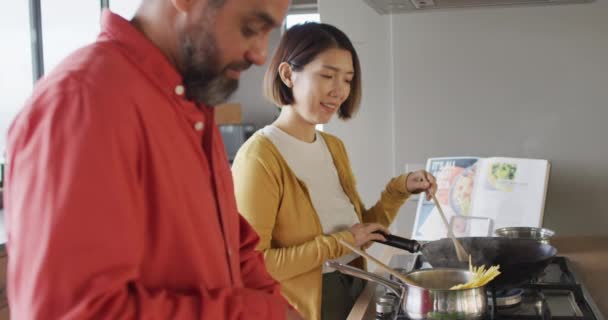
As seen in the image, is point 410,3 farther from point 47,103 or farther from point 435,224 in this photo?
point 47,103

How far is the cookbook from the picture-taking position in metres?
1.78

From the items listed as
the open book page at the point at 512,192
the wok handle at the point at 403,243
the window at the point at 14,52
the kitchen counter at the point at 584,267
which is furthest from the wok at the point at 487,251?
the window at the point at 14,52

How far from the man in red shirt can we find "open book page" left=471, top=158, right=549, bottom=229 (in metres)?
1.19

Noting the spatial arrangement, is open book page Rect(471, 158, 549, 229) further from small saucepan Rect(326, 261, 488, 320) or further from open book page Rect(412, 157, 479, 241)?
small saucepan Rect(326, 261, 488, 320)

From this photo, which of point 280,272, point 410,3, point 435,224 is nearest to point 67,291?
point 280,272

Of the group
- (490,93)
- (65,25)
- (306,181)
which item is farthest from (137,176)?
(65,25)

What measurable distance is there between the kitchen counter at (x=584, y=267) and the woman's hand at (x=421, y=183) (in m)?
0.22

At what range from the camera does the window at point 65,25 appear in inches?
112

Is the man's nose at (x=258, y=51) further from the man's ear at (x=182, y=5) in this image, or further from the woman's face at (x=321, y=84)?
the woman's face at (x=321, y=84)

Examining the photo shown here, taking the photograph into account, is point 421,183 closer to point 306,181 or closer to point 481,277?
point 306,181

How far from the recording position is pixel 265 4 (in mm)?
687

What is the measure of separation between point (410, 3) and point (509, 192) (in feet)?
2.02

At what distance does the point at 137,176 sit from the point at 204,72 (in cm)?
15

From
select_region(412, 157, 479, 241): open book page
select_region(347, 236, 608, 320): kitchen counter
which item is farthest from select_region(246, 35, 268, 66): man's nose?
select_region(412, 157, 479, 241): open book page
